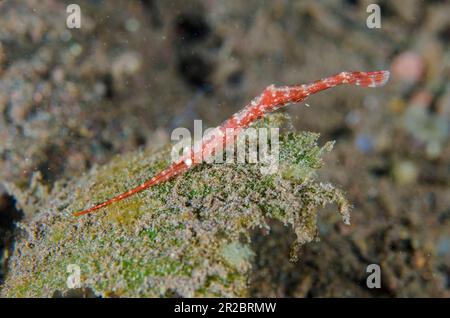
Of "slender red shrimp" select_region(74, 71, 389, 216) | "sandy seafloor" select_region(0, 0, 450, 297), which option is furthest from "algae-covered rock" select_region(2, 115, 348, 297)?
"sandy seafloor" select_region(0, 0, 450, 297)

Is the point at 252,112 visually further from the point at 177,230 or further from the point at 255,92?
the point at 255,92

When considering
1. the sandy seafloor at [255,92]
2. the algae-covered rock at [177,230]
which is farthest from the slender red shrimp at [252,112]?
the sandy seafloor at [255,92]

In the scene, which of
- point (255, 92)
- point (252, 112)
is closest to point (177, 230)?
point (252, 112)

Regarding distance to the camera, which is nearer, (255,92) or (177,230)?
(177,230)

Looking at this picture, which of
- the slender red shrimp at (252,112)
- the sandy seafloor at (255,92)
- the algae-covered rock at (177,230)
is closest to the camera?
the algae-covered rock at (177,230)

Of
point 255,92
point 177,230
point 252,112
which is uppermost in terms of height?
point 255,92

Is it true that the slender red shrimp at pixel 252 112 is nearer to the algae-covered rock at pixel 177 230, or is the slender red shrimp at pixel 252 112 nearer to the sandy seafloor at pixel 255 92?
the algae-covered rock at pixel 177 230

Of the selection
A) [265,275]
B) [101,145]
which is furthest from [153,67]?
[265,275]
